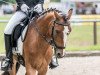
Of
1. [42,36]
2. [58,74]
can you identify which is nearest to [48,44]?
[42,36]

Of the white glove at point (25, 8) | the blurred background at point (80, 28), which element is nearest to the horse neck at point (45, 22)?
the blurred background at point (80, 28)

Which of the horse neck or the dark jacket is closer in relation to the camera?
the horse neck

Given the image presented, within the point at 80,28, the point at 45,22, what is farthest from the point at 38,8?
the point at 80,28

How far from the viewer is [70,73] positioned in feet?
38.2

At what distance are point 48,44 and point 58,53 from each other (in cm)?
67

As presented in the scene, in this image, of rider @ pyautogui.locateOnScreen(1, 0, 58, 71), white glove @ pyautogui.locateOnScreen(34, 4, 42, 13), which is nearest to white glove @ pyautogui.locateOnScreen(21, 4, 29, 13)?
rider @ pyautogui.locateOnScreen(1, 0, 58, 71)

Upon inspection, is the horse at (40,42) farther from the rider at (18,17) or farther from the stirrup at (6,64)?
the stirrup at (6,64)

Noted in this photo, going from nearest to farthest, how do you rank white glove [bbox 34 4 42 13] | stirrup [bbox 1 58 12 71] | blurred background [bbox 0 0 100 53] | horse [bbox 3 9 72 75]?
horse [bbox 3 9 72 75] < white glove [bbox 34 4 42 13] < stirrup [bbox 1 58 12 71] < blurred background [bbox 0 0 100 53]

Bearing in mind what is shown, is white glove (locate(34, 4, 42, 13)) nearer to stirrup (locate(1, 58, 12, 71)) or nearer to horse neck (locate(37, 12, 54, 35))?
horse neck (locate(37, 12, 54, 35))

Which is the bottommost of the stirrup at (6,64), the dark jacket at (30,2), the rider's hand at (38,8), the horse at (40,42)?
the stirrup at (6,64)

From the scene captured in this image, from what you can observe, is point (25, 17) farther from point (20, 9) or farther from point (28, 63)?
point (28, 63)

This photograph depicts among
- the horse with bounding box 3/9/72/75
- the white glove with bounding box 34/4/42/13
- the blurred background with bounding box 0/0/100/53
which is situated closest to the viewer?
the horse with bounding box 3/9/72/75

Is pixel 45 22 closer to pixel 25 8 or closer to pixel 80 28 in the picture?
pixel 25 8

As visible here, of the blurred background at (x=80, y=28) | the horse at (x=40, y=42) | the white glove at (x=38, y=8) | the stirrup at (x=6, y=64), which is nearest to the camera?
the horse at (x=40, y=42)
